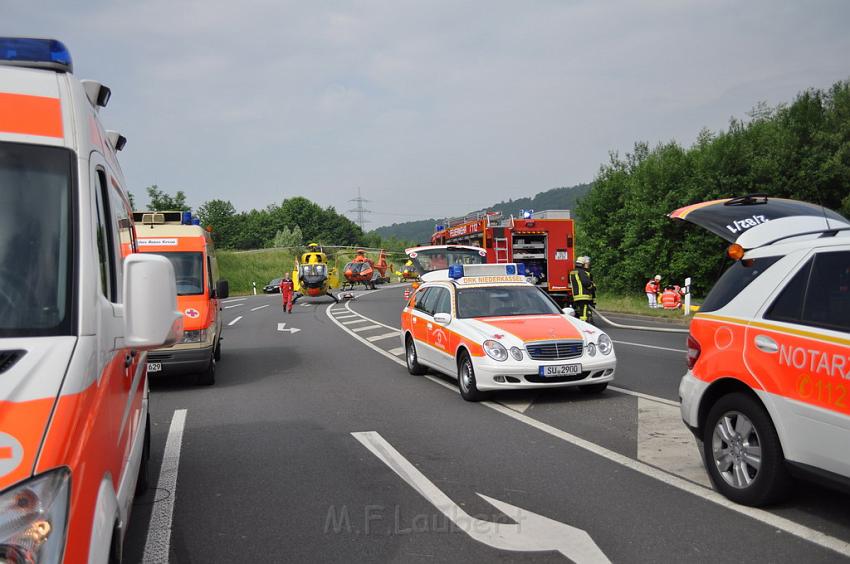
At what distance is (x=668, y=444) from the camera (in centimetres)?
668

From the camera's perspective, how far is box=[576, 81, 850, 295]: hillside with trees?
107 feet

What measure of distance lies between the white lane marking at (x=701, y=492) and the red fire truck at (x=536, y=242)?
12.9 metres

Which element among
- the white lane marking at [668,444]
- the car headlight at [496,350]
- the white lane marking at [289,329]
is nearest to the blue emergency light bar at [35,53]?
the white lane marking at [668,444]

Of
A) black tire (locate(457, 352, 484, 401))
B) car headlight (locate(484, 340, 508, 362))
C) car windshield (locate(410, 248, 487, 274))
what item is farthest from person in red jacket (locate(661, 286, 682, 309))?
car headlight (locate(484, 340, 508, 362))

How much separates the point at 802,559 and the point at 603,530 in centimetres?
112

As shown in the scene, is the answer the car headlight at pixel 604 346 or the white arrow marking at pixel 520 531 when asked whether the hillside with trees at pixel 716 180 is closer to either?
the car headlight at pixel 604 346

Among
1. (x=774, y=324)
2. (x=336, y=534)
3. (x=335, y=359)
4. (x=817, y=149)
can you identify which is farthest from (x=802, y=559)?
(x=817, y=149)

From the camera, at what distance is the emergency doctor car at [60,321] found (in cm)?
229

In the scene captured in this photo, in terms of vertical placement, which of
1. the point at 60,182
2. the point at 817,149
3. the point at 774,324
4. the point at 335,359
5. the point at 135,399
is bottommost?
the point at 335,359

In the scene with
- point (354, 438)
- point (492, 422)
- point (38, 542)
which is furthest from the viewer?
point (492, 422)

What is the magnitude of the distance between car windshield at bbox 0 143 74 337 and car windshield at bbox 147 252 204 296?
8428 millimetres

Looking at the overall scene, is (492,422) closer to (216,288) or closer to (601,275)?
(216,288)

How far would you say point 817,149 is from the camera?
32719 millimetres

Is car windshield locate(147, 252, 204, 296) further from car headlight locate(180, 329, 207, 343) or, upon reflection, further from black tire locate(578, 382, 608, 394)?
black tire locate(578, 382, 608, 394)
